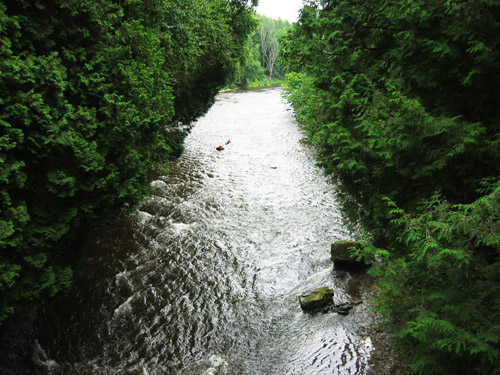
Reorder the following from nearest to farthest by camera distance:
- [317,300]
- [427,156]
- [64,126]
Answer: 1. [427,156]
2. [64,126]
3. [317,300]

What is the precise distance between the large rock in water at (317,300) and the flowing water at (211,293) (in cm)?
19

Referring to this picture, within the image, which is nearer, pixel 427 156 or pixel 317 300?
pixel 427 156

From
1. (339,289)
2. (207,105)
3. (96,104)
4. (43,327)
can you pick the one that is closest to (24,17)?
(96,104)

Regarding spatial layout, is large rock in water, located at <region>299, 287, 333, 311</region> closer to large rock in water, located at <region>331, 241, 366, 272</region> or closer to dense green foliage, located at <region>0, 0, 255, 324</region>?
large rock in water, located at <region>331, 241, 366, 272</region>

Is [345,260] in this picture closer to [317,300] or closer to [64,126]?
[317,300]

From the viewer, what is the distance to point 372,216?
18.8 ft

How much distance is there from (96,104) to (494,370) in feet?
21.4

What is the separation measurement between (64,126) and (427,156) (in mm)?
5319

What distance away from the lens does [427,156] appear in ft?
14.1

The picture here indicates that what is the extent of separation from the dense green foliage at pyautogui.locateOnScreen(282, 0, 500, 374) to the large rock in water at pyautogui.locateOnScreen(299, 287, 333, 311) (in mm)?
2432

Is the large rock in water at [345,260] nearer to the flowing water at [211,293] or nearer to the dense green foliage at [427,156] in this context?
the flowing water at [211,293]

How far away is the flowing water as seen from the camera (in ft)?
20.6

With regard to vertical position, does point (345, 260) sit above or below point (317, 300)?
above

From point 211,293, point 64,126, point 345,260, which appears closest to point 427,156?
point 345,260
